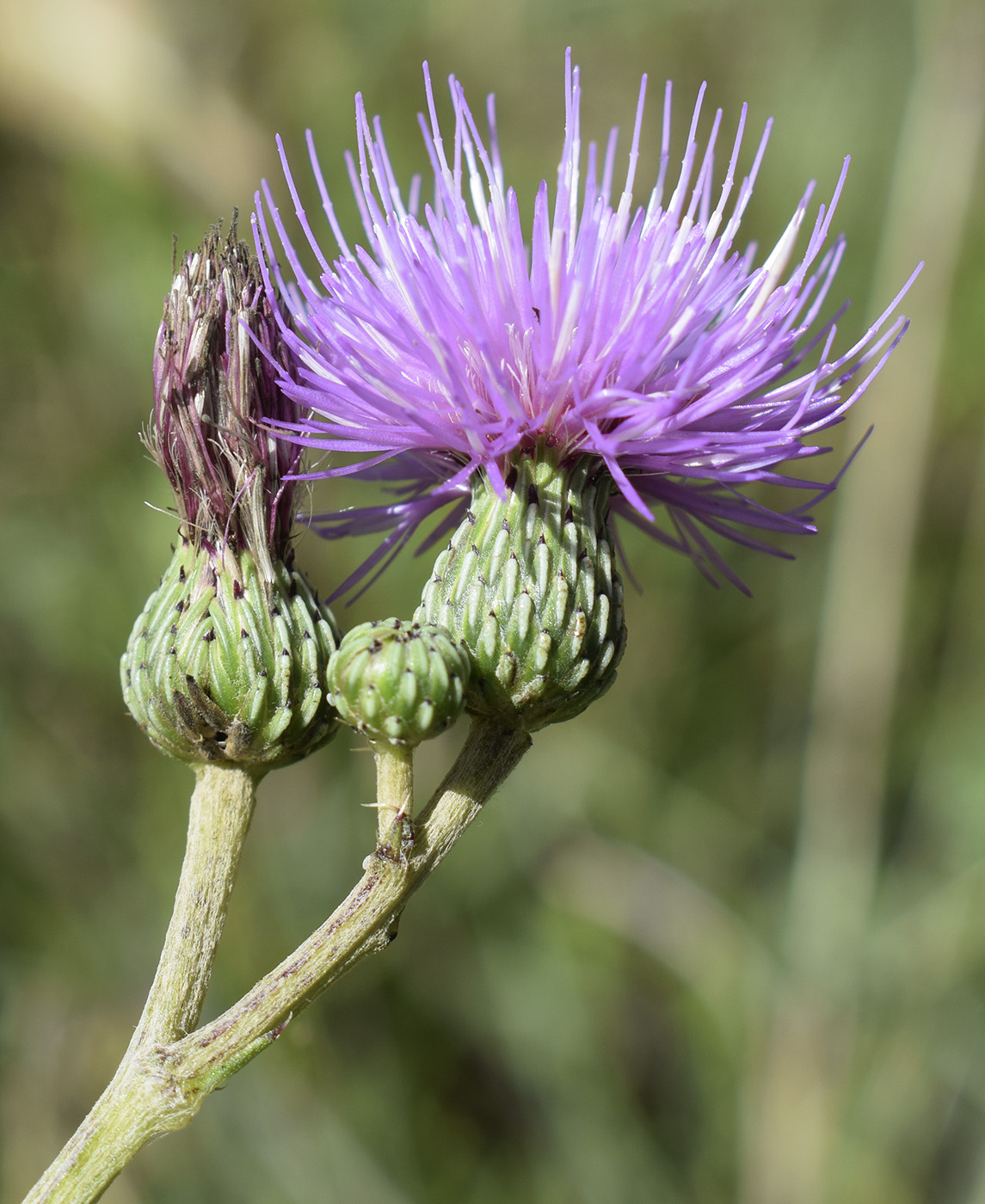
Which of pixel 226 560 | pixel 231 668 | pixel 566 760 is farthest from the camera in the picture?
pixel 566 760

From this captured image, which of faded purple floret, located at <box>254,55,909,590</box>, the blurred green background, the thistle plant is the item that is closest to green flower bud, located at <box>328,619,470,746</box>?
the thistle plant

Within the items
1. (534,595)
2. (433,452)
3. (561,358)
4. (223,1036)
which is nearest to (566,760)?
(433,452)

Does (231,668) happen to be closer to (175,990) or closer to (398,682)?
(398,682)

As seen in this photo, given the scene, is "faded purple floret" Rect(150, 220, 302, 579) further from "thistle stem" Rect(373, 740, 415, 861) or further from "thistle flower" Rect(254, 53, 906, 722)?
"thistle stem" Rect(373, 740, 415, 861)

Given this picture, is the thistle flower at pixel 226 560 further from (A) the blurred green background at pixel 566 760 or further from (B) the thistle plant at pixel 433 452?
(A) the blurred green background at pixel 566 760

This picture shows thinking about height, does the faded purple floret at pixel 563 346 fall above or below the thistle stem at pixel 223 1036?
above

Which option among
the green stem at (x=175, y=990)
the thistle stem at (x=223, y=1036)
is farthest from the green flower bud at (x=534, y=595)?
the green stem at (x=175, y=990)
